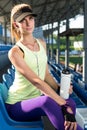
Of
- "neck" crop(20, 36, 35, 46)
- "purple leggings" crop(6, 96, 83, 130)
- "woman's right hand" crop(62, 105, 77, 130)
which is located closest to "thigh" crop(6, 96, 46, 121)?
"purple leggings" crop(6, 96, 83, 130)

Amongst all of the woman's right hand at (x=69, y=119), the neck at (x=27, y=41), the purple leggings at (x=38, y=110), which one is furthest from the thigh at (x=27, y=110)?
the neck at (x=27, y=41)

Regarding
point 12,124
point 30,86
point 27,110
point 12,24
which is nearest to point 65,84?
point 30,86

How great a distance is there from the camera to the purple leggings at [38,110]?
288 centimetres

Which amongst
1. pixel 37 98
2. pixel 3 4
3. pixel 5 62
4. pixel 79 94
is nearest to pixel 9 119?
pixel 37 98

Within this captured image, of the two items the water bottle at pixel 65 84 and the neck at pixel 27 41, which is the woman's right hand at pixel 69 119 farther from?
the neck at pixel 27 41

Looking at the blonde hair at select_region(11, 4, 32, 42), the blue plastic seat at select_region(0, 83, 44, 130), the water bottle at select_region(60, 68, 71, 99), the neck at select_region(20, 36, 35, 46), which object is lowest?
the blue plastic seat at select_region(0, 83, 44, 130)

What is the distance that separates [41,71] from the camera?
10.6 feet

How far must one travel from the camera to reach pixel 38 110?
2.97 metres

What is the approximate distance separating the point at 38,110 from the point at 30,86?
26 centimetres

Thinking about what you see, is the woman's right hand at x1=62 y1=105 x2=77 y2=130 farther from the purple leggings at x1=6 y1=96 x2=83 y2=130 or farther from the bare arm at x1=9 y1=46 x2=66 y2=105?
the bare arm at x1=9 y1=46 x2=66 y2=105

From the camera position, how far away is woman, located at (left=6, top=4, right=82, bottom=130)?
114 inches

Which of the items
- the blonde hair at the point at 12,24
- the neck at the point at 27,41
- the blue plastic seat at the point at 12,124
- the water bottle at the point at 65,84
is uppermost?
the blonde hair at the point at 12,24

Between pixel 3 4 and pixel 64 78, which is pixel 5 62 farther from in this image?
pixel 64 78

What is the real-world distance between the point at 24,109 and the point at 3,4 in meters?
19.5
